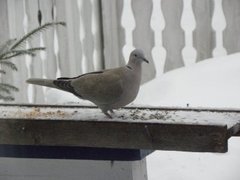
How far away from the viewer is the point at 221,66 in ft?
15.0

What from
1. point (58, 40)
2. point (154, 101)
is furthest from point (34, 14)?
point (154, 101)

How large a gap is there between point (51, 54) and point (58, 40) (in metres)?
0.12

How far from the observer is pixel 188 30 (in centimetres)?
524

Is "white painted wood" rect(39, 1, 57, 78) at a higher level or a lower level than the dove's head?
higher

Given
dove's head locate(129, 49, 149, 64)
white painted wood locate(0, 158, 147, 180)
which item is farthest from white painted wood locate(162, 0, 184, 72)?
dove's head locate(129, 49, 149, 64)

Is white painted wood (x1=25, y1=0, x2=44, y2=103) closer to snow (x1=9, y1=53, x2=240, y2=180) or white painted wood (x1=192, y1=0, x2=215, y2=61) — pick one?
snow (x1=9, y1=53, x2=240, y2=180)

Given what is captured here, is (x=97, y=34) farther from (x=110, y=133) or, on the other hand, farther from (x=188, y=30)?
(x=110, y=133)

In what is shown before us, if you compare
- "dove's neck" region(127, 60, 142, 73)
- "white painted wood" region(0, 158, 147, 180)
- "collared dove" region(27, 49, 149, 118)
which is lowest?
"white painted wood" region(0, 158, 147, 180)

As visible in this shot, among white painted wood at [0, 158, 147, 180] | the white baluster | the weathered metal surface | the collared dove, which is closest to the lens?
the weathered metal surface

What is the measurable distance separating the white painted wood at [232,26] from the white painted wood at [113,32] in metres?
0.83

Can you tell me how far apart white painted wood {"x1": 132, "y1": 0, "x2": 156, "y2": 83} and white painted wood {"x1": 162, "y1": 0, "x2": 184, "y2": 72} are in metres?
0.12

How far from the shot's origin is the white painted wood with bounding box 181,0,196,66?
521 centimetres

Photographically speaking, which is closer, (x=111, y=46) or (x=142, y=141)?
(x=142, y=141)

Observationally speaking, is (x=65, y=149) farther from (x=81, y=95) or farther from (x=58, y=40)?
(x=58, y=40)
